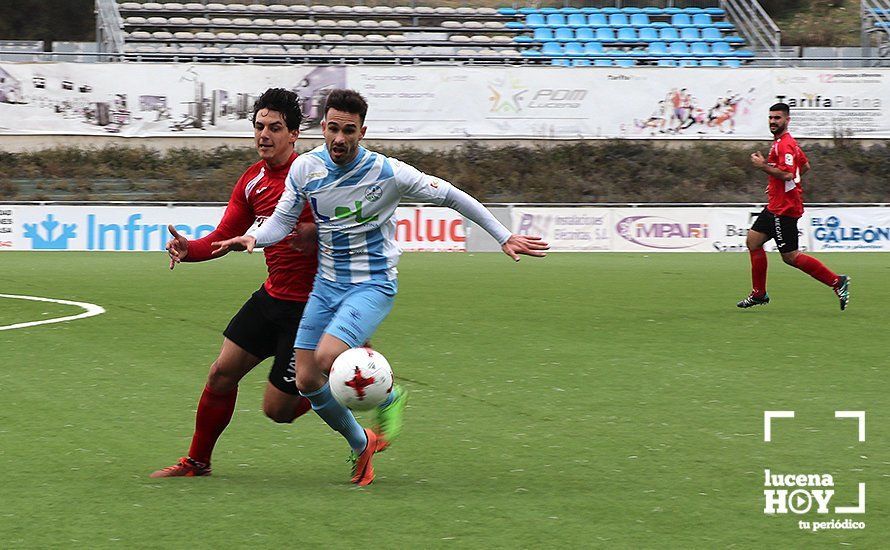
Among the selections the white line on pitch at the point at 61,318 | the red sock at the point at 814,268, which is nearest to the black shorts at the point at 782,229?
the red sock at the point at 814,268

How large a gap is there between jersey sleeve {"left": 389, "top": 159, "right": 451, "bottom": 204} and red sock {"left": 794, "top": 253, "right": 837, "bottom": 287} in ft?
28.7

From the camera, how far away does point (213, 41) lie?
37.2 metres

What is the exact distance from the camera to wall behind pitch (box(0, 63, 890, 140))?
111 feet

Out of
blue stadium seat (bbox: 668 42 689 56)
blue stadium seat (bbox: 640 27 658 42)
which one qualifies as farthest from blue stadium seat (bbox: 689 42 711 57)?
blue stadium seat (bbox: 640 27 658 42)

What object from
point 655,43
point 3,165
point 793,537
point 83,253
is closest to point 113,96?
point 3,165

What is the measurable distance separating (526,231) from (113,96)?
13.4m

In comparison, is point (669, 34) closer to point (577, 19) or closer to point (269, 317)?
point (577, 19)

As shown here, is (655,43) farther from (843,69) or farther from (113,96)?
(113,96)

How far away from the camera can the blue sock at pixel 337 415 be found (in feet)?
19.2

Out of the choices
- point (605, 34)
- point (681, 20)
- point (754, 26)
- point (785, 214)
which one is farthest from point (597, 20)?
point (785, 214)

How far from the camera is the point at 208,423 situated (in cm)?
601

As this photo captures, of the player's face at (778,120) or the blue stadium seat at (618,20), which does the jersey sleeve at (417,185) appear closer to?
the player's face at (778,120)

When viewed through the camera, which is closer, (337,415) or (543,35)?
(337,415)

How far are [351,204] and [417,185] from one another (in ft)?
1.12
